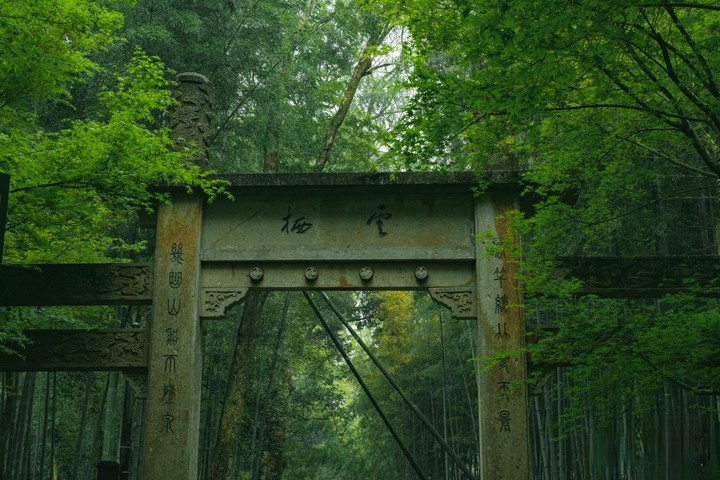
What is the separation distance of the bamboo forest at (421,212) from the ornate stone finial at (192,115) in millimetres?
22

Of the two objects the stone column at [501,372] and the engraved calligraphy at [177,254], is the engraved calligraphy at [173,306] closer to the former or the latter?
the engraved calligraphy at [177,254]

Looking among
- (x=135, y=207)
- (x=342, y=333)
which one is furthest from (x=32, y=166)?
(x=342, y=333)

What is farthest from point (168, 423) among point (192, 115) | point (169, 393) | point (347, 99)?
point (347, 99)

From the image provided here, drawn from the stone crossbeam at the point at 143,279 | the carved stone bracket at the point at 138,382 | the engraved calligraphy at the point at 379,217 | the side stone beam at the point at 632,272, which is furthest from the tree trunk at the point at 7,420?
the side stone beam at the point at 632,272

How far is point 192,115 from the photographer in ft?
24.8

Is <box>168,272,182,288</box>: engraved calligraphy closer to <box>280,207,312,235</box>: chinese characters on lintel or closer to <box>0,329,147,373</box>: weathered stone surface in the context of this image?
<box>0,329,147,373</box>: weathered stone surface

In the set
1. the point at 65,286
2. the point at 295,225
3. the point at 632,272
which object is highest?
the point at 295,225

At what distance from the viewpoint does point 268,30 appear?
11.0 meters

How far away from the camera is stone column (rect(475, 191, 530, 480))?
6773mm

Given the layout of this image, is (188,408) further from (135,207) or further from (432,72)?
(432,72)

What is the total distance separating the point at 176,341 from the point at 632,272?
4049 millimetres

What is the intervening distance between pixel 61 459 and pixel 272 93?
426 inches

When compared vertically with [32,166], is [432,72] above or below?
above

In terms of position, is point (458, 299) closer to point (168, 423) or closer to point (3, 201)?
point (168, 423)
